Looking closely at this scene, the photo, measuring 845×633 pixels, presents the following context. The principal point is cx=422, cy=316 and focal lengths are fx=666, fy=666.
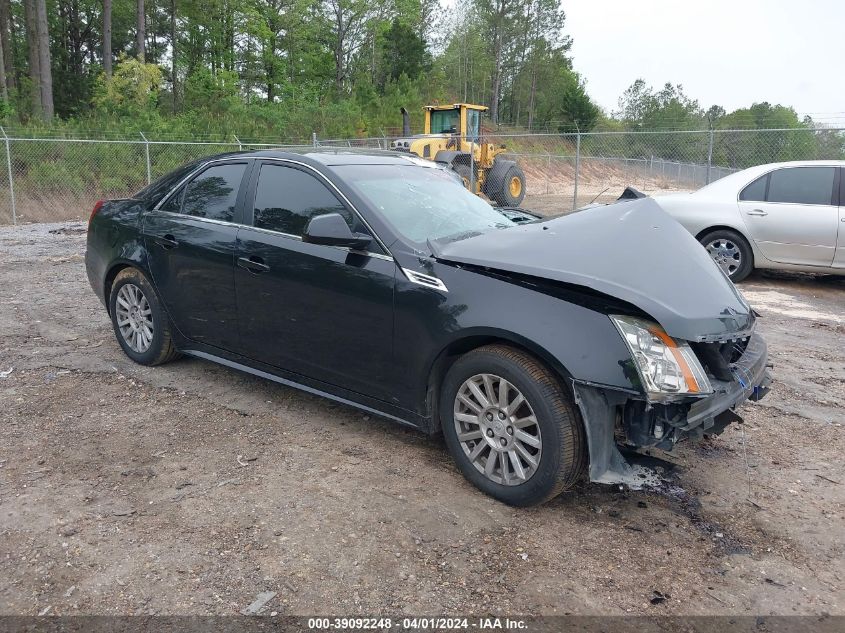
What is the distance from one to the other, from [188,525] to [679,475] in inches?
97.5

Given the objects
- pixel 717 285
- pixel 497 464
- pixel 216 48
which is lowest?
pixel 497 464

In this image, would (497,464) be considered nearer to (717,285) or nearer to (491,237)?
(491,237)

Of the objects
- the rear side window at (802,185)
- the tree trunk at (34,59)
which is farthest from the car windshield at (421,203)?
the tree trunk at (34,59)

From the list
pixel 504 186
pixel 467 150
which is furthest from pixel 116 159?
pixel 504 186

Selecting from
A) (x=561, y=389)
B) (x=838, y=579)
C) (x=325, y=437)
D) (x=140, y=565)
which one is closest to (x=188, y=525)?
(x=140, y=565)

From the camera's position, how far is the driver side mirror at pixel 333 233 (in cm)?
345

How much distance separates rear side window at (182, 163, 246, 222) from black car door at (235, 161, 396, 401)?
0.58ft

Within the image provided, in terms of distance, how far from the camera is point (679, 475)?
11.6ft

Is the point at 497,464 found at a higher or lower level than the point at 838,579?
higher

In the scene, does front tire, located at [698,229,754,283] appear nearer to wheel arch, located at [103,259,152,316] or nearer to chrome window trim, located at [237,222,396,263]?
chrome window trim, located at [237,222,396,263]

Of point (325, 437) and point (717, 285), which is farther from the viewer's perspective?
point (325, 437)

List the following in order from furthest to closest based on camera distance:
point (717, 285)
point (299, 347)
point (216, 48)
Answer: point (216, 48)
point (299, 347)
point (717, 285)

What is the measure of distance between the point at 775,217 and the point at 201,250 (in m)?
6.90

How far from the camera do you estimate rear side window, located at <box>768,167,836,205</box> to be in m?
7.93
